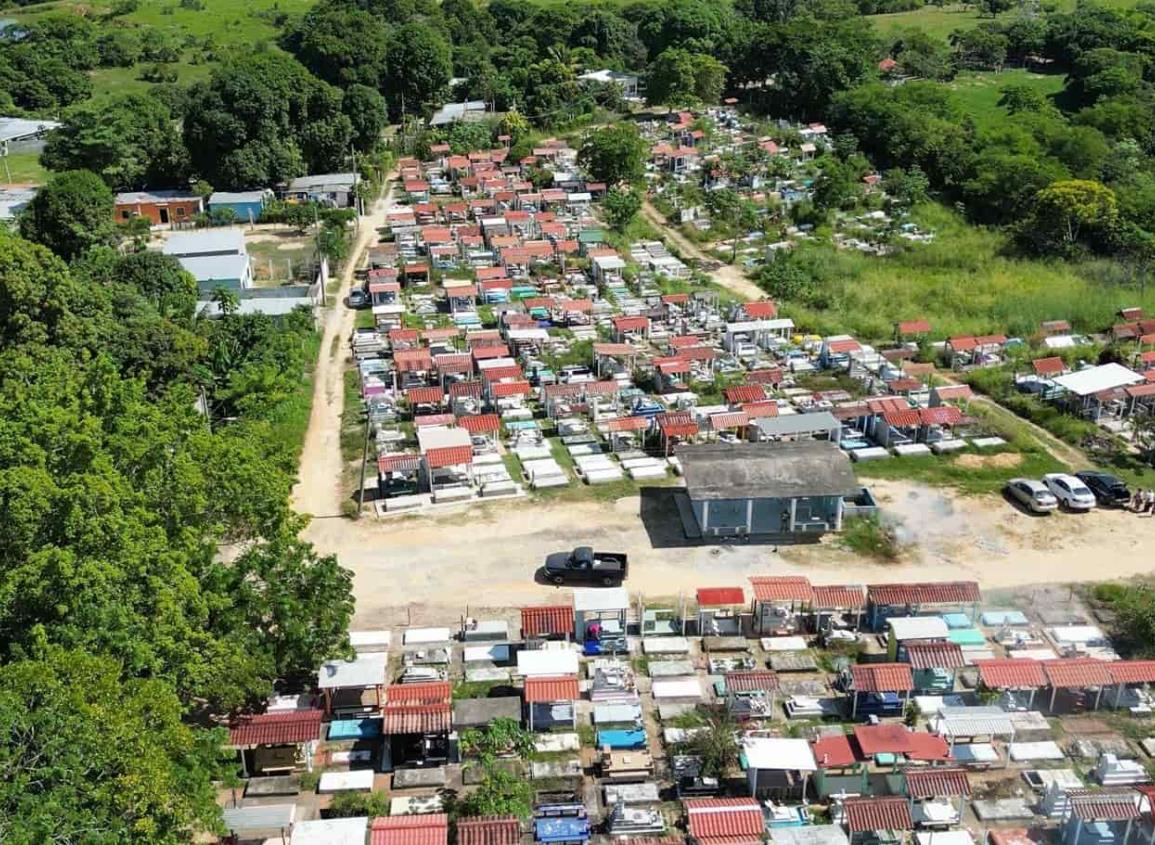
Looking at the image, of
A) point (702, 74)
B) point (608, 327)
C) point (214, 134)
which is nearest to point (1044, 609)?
point (608, 327)

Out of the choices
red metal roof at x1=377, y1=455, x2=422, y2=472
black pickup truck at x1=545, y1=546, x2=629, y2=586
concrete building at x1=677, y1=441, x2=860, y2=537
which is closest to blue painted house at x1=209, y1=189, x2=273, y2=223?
red metal roof at x1=377, y1=455, x2=422, y2=472

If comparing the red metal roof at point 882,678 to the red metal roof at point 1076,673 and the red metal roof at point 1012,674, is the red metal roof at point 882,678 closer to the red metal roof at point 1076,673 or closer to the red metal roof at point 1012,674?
the red metal roof at point 1012,674

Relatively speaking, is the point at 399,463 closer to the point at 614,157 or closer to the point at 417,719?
the point at 417,719

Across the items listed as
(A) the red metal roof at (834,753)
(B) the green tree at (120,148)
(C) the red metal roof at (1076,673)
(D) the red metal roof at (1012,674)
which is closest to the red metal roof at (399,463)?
(A) the red metal roof at (834,753)

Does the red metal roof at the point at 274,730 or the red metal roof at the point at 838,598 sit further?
the red metal roof at the point at 838,598

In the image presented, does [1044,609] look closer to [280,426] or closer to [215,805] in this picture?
[215,805]

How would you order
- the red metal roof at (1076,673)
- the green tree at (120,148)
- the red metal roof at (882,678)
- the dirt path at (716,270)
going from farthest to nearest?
the green tree at (120,148)
the dirt path at (716,270)
the red metal roof at (1076,673)
the red metal roof at (882,678)

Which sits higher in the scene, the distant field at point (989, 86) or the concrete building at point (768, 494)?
the distant field at point (989, 86)

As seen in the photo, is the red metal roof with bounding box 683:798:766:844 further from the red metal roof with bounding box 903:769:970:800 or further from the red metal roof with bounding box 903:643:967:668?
the red metal roof with bounding box 903:643:967:668
